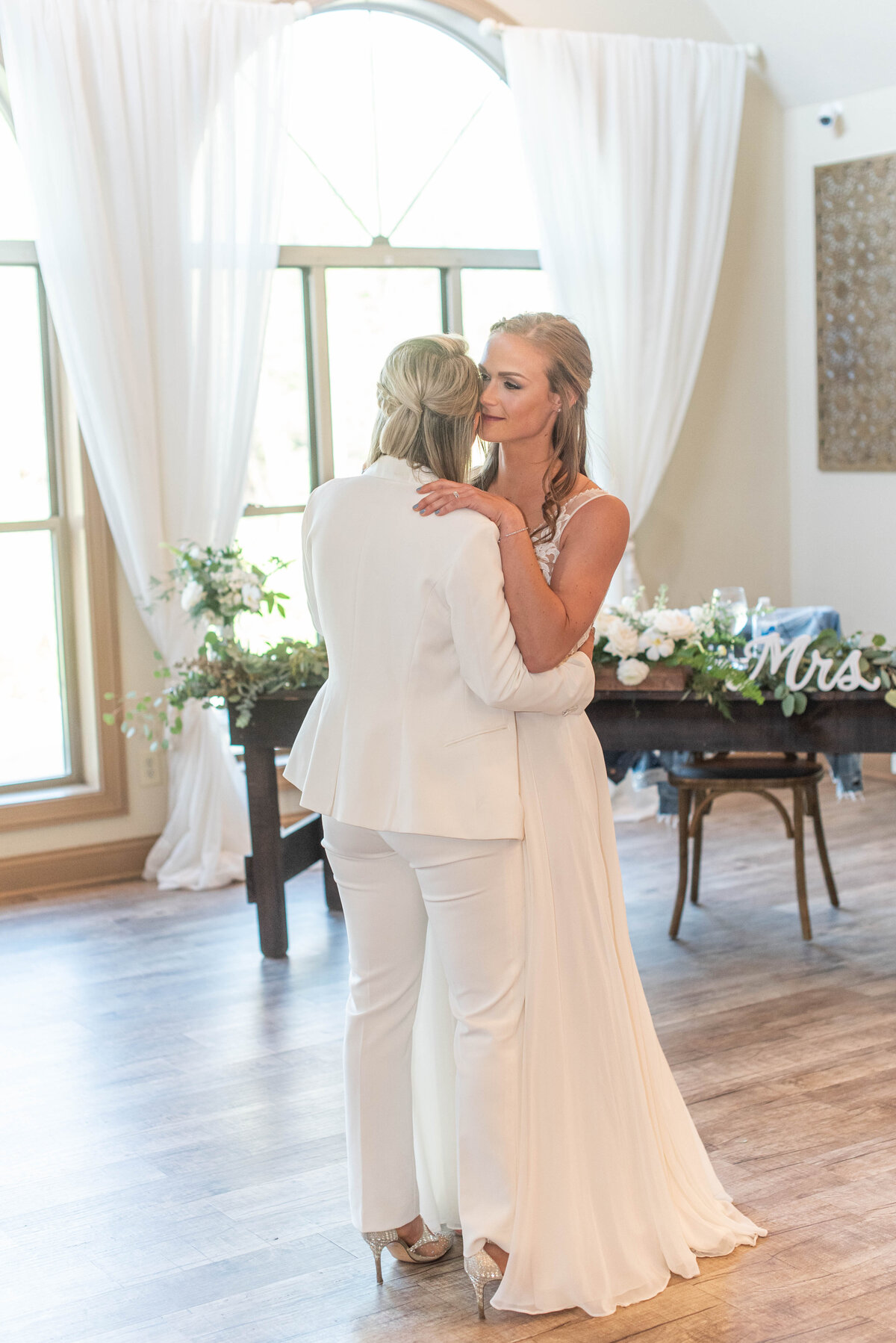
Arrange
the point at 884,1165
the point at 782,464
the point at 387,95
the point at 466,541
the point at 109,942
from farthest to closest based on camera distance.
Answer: the point at 782,464 → the point at 387,95 → the point at 109,942 → the point at 884,1165 → the point at 466,541

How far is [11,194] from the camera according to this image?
501 centimetres

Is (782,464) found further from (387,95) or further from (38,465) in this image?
(38,465)

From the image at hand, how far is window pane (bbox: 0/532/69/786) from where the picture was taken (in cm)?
522

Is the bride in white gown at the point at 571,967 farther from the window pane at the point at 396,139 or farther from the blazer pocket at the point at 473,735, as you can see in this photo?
the window pane at the point at 396,139

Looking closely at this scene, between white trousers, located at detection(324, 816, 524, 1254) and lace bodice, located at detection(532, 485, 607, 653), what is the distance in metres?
0.44

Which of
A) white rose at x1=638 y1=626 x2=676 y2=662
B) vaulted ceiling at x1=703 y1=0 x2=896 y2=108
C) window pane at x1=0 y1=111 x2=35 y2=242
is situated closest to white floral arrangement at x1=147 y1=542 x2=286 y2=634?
white rose at x1=638 y1=626 x2=676 y2=662

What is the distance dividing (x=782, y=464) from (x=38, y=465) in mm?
3410

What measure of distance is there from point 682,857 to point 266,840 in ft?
4.10

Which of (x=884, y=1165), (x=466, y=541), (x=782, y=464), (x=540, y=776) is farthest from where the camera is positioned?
(x=782, y=464)

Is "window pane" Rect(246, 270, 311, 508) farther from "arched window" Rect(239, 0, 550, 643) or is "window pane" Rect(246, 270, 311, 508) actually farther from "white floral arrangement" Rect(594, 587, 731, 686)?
"white floral arrangement" Rect(594, 587, 731, 686)

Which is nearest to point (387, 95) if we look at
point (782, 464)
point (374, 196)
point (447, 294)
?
point (374, 196)

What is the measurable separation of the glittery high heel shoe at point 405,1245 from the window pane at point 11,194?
378 centimetres

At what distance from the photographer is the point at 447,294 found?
596 centimetres

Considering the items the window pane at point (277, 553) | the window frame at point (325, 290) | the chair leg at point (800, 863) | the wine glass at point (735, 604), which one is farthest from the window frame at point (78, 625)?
the chair leg at point (800, 863)
